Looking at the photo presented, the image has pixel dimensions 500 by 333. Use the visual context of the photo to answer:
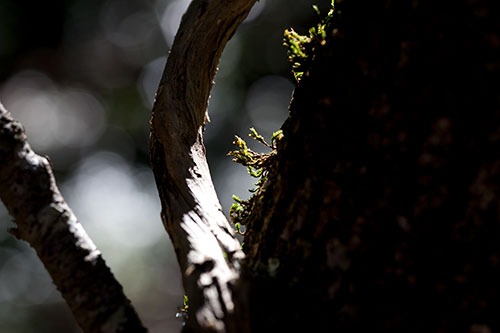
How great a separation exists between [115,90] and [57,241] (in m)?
9.74

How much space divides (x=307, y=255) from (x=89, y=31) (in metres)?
9.78

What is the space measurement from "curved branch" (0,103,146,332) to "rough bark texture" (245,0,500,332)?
362mm

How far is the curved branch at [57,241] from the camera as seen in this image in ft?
3.82

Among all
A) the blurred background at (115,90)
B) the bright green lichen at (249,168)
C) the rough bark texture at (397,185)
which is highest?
the blurred background at (115,90)

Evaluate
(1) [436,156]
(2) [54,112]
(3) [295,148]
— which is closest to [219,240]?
(3) [295,148]

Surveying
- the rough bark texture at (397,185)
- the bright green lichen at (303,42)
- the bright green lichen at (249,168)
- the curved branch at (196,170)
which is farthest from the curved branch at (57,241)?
the bright green lichen at (303,42)

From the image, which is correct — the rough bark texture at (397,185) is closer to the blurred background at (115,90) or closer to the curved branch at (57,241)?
the curved branch at (57,241)

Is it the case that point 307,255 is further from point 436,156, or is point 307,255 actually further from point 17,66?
point 17,66

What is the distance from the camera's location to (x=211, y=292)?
1078mm

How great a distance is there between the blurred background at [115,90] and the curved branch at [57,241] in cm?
769

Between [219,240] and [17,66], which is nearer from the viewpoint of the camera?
[219,240]

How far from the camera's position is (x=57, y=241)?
1.20 meters

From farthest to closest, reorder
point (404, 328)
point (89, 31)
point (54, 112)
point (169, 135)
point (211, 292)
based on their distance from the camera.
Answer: point (54, 112)
point (89, 31)
point (169, 135)
point (211, 292)
point (404, 328)

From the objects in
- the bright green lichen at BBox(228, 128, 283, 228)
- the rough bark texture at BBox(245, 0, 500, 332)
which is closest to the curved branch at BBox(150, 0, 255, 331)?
the rough bark texture at BBox(245, 0, 500, 332)
